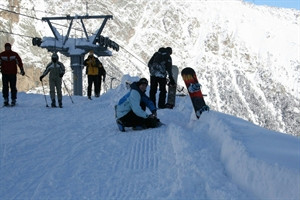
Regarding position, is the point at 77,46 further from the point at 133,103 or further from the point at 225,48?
the point at 225,48

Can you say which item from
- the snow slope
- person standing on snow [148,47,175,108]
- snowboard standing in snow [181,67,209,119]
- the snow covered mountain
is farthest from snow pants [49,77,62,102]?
the snow covered mountain

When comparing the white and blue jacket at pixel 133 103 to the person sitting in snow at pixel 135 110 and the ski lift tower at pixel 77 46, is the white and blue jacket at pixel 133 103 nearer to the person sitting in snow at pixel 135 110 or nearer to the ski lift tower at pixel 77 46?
the person sitting in snow at pixel 135 110

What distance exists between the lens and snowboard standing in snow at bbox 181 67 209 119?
733cm

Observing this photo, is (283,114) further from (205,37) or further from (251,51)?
(205,37)

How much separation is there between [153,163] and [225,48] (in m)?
190

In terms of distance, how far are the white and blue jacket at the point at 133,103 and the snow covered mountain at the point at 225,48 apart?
156 m

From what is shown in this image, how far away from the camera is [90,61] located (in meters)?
14.1

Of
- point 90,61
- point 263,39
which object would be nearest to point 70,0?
point 263,39

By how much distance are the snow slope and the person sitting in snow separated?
249 mm

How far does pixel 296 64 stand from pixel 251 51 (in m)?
21.4

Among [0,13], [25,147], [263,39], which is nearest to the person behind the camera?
[25,147]

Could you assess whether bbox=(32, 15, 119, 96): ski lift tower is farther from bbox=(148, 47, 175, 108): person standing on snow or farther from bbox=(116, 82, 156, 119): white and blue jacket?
bbox=(116, 82, 156, 119): white and blue jacket

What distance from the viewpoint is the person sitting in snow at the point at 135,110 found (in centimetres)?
686

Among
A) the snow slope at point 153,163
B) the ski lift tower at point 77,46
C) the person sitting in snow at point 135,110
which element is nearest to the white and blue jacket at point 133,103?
the person sitting in snow at point 135,110
